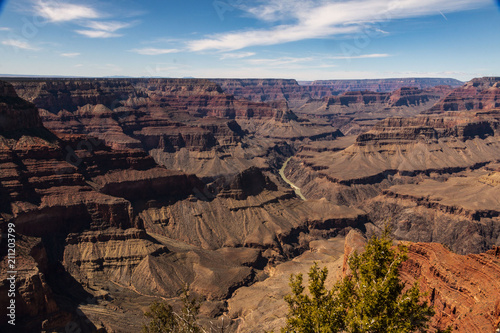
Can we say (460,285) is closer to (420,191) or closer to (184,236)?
(184,236)

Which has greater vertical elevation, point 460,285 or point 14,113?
point 14,113

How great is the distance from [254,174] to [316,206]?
23824 millimetres

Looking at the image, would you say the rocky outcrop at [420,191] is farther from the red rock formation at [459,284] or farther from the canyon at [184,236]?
the red rock formation at [459,284]

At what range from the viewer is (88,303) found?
62.5 metres

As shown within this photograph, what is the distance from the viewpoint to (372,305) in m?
19.7

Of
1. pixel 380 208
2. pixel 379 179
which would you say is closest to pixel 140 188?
pixel 380 208

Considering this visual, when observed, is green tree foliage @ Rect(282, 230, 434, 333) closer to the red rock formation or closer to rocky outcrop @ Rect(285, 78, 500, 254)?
the red rock formation

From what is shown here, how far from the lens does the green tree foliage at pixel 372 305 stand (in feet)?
64.8

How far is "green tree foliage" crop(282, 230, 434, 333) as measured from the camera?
64.8 feet

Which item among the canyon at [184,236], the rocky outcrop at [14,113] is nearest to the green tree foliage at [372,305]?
the canyon at [184,236]

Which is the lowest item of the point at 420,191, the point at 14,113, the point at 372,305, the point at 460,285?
the point at 420,191

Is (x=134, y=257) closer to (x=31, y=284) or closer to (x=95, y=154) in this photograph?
(x=31, y=284)

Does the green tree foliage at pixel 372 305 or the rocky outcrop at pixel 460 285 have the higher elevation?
the green tree foliage at pixel 372 305

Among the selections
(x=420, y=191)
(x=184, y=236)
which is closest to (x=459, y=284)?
(x=184, y=236)
